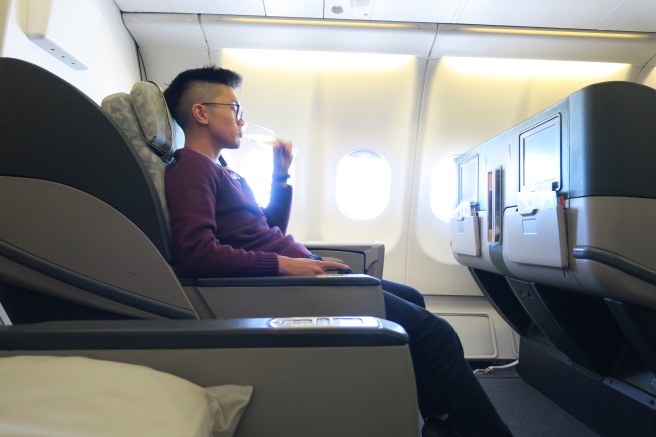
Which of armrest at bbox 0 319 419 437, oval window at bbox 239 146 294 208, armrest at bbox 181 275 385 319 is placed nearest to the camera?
armrest at bbox 0 319 419 437

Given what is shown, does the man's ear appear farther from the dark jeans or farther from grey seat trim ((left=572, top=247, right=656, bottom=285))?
grey seat trim ((left=572, top=247, right=656, bottom=285))

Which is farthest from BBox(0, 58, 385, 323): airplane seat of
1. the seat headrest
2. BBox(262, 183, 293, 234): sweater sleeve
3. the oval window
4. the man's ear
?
the oval window

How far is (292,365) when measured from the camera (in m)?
0.78

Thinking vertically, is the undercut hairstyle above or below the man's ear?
above

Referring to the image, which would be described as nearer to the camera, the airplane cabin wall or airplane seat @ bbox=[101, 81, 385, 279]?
airplane seat @ bbox=[101, 81, 385, 279]

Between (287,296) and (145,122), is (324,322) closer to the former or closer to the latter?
(287,296)

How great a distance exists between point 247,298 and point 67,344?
19.4 inches

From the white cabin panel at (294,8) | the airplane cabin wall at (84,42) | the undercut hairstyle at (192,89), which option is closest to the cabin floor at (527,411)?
the undercut hairstyle at (192,89)

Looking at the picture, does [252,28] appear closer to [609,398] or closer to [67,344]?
[67,344]

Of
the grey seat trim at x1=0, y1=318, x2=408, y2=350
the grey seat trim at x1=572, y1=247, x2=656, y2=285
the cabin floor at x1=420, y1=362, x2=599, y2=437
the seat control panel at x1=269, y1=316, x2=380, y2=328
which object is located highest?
the grey seat trim at x1=572, y1=247, x2=656, y2=285

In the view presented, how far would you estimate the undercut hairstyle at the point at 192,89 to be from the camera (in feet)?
5.74

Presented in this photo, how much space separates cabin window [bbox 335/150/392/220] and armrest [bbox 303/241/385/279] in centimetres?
113

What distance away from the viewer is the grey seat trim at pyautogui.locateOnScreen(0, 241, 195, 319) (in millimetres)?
1068

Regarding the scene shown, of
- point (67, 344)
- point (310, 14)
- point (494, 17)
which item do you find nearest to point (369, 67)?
point (310, 14)
